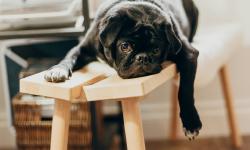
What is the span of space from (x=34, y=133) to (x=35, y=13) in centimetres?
45

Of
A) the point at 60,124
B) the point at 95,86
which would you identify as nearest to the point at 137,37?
the point at 95,86

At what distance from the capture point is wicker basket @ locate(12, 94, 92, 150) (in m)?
1.55

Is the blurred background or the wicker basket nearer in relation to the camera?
the wicker basket

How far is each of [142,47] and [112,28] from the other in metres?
0.09

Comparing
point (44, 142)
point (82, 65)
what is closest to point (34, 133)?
point (44, 142)

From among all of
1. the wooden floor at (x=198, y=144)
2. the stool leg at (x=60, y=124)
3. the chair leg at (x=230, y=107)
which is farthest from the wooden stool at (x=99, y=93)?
the wooden floor at (x=198, y=144)

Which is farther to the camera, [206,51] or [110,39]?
[206,51]

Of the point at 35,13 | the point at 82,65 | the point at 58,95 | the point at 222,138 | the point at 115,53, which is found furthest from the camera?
the point at 222,138

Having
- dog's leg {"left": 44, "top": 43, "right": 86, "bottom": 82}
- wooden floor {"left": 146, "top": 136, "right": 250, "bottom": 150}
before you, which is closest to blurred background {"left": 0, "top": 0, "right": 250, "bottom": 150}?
wooden floor {"left": 146, "top": 136, "right": 250, "bottom": 150}

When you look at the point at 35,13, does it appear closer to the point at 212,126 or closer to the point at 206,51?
the point at 206,51

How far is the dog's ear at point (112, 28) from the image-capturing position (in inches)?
42.0

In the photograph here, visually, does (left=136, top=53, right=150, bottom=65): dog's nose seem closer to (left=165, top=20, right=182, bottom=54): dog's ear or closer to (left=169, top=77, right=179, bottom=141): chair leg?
(left=165, top=20, right=182, bottom=54): dog's ear

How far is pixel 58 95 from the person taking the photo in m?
1.02

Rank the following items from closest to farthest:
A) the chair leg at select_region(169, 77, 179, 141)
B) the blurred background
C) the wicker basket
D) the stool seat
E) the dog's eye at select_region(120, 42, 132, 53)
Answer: the stool seat < the dog's eye at select_region(120, 42, 132, 53) < the wicker basket < the blurred background < the chair leg at select_region(169, 77, 179, 141)
